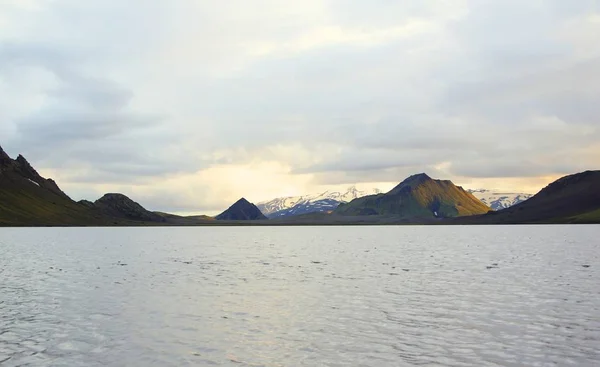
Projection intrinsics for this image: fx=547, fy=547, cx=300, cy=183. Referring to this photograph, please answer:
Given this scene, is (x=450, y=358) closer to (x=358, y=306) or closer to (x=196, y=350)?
(x=196, y=350)

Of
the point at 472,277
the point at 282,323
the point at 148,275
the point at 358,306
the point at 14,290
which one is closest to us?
the point at 282,323

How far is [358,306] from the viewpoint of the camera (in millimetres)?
41656

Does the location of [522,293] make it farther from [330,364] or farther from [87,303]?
[87,303]

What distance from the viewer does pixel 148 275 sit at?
6694 cm

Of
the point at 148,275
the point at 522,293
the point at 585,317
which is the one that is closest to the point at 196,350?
the point at 585,317

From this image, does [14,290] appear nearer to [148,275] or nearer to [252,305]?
[148,275]

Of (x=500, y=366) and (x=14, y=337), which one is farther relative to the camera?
(x=14, y=337)

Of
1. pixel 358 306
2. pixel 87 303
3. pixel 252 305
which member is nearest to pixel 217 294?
pixel 252 305

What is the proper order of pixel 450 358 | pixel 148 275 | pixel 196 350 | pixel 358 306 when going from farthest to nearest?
pixel 148 275
pixel 358 306
pixel 196 350
pixel 450 358

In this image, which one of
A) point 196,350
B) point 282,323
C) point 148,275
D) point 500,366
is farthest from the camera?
point 148,275

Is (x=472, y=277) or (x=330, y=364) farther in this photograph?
(x=472, y=277)

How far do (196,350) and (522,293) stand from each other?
31965 millimetres

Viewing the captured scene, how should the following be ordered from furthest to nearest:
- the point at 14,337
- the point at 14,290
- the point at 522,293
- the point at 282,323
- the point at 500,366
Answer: the point at 14,290 → the point at 522,293 → the point at 282,323 → the point at 14,337 → the point at 500,366

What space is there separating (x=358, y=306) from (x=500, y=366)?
1787 cm
